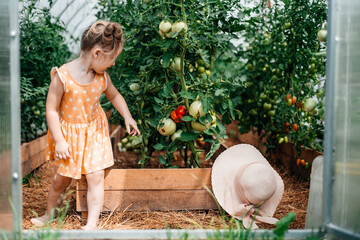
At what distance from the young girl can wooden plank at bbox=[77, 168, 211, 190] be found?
0.13 m

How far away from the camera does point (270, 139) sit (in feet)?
10.4

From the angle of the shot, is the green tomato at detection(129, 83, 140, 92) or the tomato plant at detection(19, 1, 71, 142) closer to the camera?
the green tomato at detection(129, 83, 140, 92)

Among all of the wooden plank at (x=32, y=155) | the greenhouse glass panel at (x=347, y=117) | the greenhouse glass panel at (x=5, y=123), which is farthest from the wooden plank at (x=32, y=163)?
the greenhouse glass panel at (x=347, y=117)

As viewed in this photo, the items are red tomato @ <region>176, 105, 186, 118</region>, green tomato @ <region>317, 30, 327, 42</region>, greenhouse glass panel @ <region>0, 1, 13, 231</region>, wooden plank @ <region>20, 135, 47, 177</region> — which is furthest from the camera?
wooden plank @ <region>20, 135, 47, 177</region>

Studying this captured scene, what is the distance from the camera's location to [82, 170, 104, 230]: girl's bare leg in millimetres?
1898

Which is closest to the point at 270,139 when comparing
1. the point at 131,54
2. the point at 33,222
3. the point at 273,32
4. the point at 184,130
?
the point at 273,32

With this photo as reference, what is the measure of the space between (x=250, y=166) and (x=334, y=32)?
0.81 m

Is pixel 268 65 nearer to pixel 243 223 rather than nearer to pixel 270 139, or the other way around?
pixel 270 139

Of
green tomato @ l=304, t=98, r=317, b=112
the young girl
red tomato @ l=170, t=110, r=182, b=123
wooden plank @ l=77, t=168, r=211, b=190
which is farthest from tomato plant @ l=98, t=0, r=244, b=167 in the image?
green tomato @ l=304, t=98, r=317, b=112

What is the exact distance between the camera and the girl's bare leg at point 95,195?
190 centimetres

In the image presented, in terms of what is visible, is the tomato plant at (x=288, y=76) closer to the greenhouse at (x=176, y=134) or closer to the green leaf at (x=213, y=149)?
the greenhouse at (x=176, y=134)

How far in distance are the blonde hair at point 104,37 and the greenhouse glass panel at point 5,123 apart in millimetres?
472

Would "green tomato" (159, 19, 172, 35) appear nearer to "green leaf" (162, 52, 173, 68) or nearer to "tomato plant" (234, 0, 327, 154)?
"green leaf" (162, 52, 173, 68)

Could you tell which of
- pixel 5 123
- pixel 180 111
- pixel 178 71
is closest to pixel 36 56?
pixel 178 71
